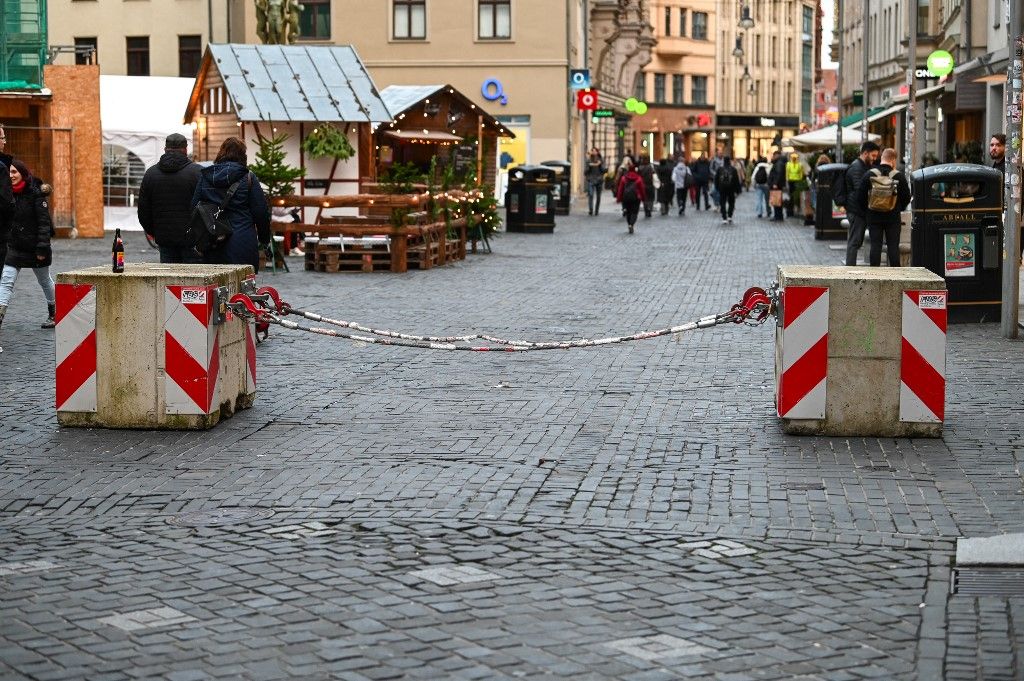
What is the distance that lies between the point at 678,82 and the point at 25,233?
290 feet

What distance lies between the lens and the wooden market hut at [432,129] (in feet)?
125

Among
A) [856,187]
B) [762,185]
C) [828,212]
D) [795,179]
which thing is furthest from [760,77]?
[856,187]

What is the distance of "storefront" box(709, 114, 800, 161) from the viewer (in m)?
107

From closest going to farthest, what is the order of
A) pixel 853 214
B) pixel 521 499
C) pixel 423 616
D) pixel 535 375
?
pixel 423 616 < pixel 521 499 < pixel 535 375 < pixel 853 214

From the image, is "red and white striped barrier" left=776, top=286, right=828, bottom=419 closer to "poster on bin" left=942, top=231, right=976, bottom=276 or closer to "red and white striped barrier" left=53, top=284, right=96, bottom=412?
"red and white striped barrier" left=53, top=284, right=96, bottom=412

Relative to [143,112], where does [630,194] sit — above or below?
below

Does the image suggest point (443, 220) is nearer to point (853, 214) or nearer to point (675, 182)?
point (853, 214)

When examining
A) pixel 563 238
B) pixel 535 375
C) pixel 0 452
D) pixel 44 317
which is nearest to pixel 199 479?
pixel 0 452

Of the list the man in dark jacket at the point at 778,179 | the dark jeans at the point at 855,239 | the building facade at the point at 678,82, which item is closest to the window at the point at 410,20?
the man in dark jacket at the point at 778,179

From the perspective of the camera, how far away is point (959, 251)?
16547 mm

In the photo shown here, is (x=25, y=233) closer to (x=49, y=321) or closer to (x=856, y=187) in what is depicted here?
(x=49, y=321)

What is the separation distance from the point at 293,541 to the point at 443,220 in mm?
18805

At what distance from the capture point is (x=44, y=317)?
17047 mm

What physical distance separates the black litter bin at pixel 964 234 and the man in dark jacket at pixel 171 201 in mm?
6928
